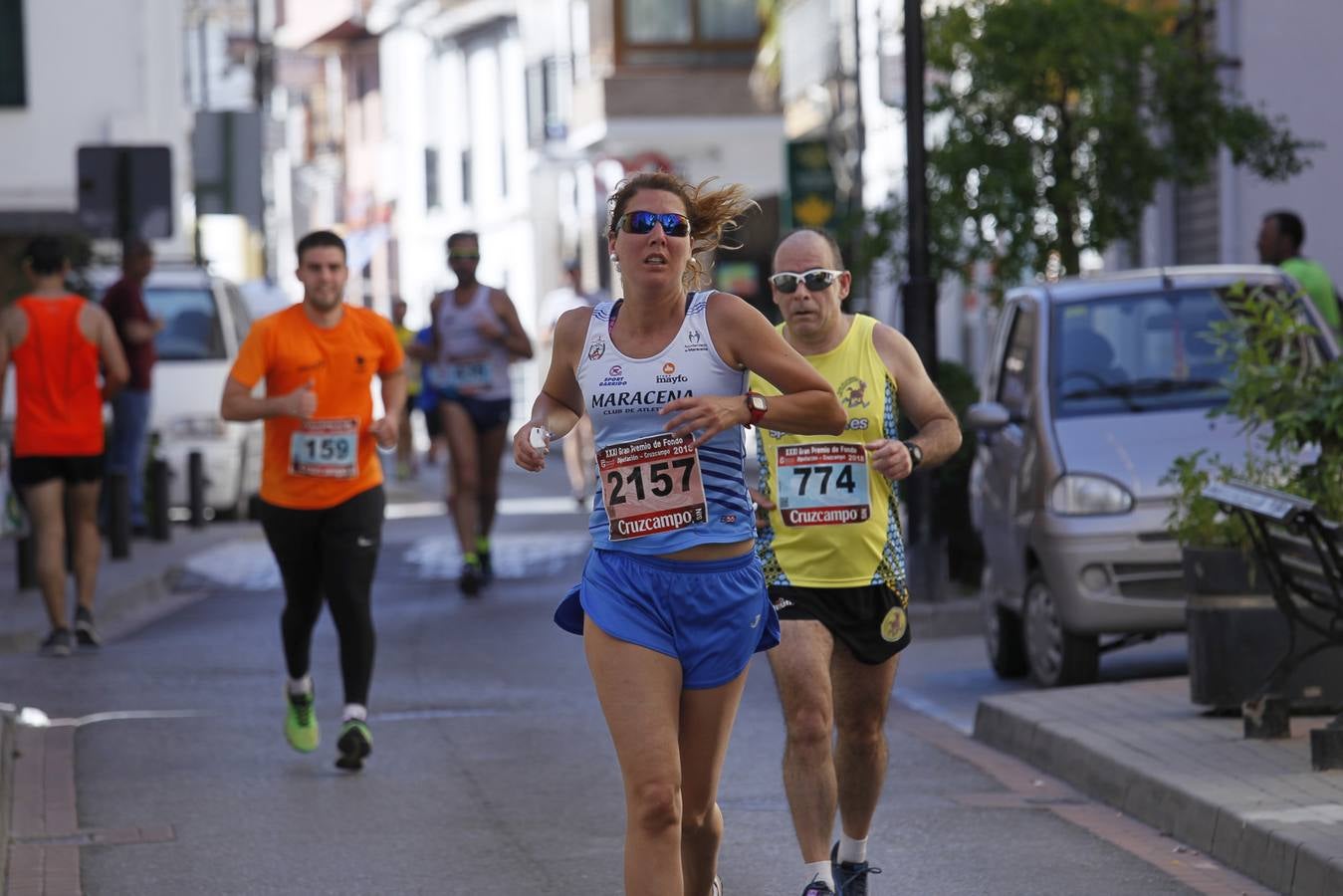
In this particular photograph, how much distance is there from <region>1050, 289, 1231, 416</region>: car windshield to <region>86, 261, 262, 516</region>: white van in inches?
454

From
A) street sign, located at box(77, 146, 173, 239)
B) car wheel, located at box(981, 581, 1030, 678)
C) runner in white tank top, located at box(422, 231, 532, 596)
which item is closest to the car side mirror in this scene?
car wheel, located at box(981, 581, 1030, 678)

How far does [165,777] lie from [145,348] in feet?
33.0

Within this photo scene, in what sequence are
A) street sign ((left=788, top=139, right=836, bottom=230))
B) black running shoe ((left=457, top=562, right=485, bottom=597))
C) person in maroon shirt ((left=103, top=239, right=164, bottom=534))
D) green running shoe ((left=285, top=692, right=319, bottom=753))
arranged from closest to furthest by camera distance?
1. green running shoe ((left=285, top=692, right=319, bottom=753))
2. black running shoe ((left=457, top=562, right=485, bottom=597))
3. person in maroon shirt ((left=103, top=239, right=164, bottom=534))
4. street sign ((left=788, top=139, right=836, bottom=230))

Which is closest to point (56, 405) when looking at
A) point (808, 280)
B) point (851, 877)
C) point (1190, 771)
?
point (1190, 771)

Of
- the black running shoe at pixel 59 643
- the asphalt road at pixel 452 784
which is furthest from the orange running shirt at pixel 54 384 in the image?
the asphalt road at pixel 452 784

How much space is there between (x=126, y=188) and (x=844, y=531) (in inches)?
468

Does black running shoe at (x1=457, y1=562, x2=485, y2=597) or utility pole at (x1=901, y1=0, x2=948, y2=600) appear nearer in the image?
utility pole at (x1=901, y1=0, x2=948, y2=600)

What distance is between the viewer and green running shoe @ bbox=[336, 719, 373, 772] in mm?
9867

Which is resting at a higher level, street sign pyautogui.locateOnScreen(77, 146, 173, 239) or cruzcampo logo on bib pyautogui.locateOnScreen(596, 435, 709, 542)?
street sign pyautogui.locateOnScreen(77, 146, 173, 239)

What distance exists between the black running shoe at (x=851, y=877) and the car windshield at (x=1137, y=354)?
5.07m

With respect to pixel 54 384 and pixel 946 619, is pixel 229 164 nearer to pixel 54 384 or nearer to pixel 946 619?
pixel 54 384

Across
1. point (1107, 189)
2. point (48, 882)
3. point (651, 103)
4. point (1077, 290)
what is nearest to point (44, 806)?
point (48, 882)

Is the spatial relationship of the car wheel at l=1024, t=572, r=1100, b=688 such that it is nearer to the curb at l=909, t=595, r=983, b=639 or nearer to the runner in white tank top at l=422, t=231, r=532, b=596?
the curb at l=909, t=595, r=983, b=639

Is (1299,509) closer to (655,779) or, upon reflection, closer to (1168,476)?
(1168,476)
